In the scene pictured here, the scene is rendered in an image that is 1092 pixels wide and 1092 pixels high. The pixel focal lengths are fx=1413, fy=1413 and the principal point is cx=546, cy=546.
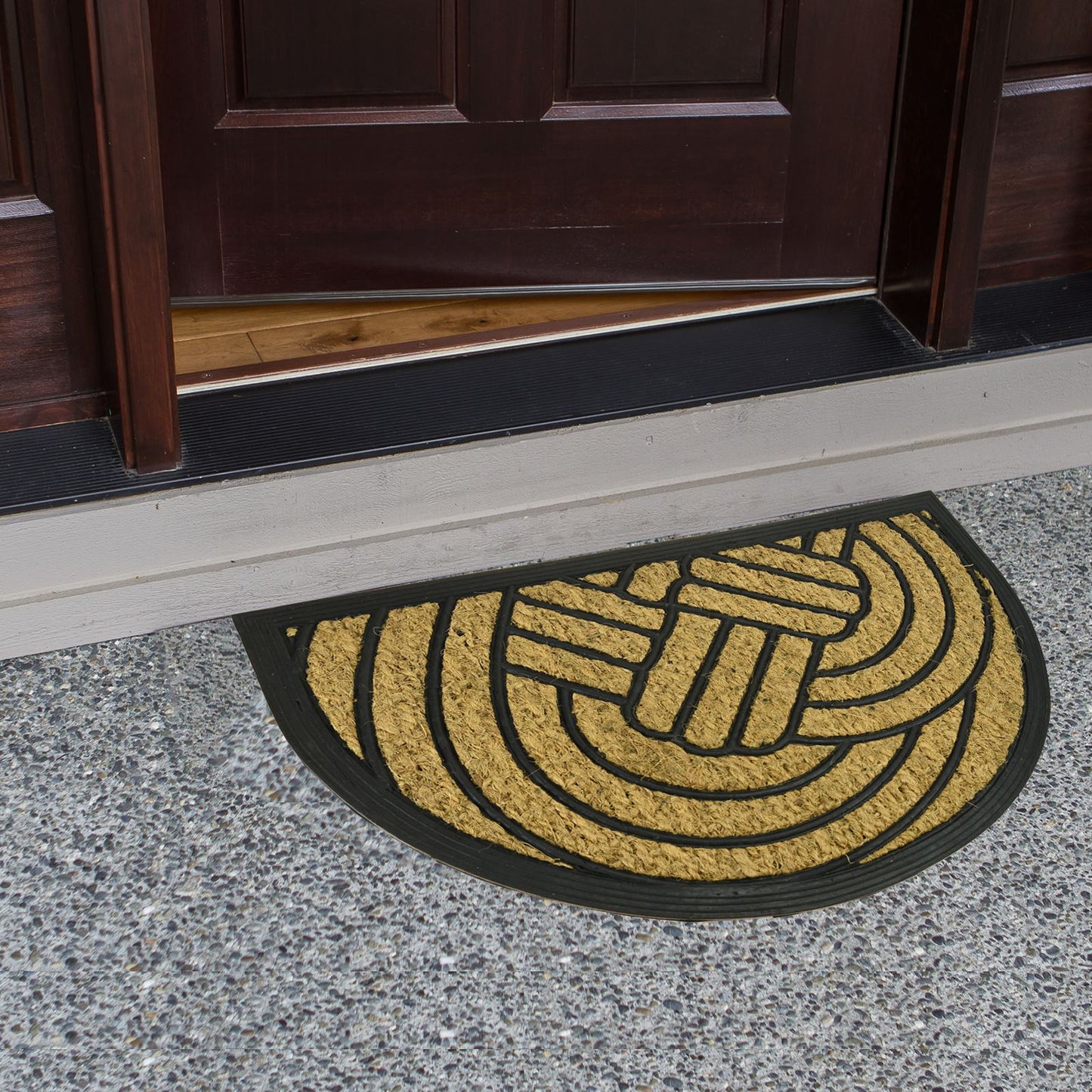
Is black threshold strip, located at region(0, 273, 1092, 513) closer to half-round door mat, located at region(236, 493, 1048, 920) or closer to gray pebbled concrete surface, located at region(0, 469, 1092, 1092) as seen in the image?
half-round door mat, located at region(236, 493, 1048, 920)

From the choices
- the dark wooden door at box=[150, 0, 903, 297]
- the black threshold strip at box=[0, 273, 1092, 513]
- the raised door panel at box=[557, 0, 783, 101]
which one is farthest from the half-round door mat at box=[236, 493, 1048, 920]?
the raised door panel at box=[557, 0, 783, 101]

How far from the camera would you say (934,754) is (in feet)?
5.90

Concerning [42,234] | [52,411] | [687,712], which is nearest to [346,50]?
[42,234]

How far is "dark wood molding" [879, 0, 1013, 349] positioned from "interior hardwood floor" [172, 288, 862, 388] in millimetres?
133

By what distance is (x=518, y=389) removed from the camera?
2.13 m

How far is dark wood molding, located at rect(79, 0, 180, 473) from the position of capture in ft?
5.48

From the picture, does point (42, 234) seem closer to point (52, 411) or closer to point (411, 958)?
point (52, 411)

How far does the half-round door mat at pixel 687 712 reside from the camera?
165 cm

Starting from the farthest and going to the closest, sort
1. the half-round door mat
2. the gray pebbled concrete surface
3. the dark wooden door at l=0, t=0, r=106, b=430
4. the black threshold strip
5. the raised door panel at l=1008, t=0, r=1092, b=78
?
the raised door panel at l=1008, t=0, r=1092, b=78 → the black threshold strip → the dark wooden door at l=0, t=0, r=106, b=430 → the half-round door mat → the gray pebbled concrete surface

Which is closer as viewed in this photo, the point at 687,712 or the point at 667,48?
the point at 687,712

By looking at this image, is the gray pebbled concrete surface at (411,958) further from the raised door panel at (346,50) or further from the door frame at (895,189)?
the raised door panel at (346,50)

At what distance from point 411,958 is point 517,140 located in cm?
125

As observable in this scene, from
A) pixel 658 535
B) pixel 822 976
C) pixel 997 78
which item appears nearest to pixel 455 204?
pixel 658 535

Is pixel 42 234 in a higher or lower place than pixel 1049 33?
lower
